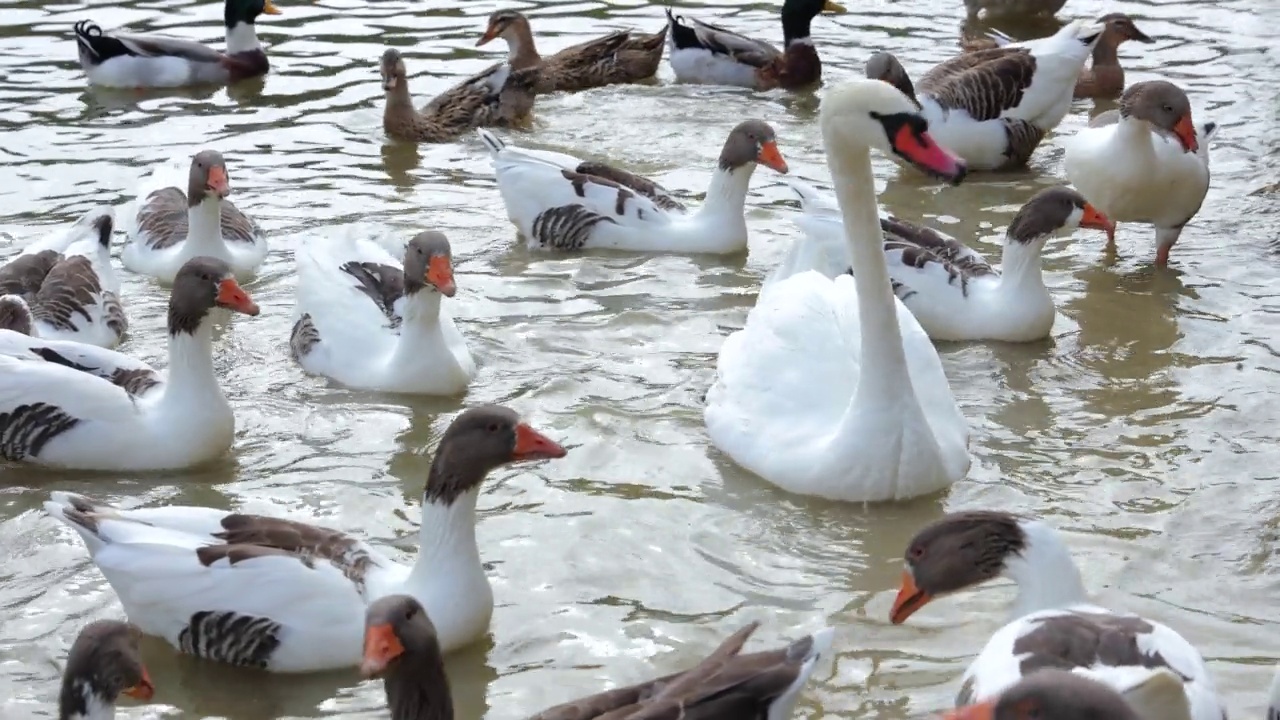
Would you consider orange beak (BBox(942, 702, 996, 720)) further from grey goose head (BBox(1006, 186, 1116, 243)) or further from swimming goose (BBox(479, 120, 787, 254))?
swimming goose (BBox(479, 120, 787, 254))

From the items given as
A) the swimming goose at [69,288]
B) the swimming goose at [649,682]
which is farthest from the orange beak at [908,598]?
the swimming goose at [69,288]

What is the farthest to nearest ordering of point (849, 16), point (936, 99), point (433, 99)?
point (849, 16)
point (433, 99)
point (936, 99)

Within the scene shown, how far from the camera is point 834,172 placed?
734 cm

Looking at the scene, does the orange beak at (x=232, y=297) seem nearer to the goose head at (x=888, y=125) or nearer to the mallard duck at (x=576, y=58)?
the goose head at (x=888, y=125)

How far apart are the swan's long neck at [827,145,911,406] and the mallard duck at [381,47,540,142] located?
19.5ft

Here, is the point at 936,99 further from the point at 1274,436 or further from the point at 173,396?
the point at 173,396

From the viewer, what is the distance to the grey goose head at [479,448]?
19.8ft

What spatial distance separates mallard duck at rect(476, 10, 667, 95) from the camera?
1399 centimetres

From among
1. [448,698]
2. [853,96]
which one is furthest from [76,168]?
[448,698]

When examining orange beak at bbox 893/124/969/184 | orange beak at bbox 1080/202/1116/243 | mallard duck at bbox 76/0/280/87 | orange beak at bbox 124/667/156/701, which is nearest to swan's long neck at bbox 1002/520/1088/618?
orange beak at bbox 893/124/969/184

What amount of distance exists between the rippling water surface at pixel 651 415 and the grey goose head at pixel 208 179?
528mm

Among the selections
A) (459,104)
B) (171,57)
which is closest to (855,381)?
(459,104)

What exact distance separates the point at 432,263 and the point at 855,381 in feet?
6.76

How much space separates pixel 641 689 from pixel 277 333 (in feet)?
16.2
